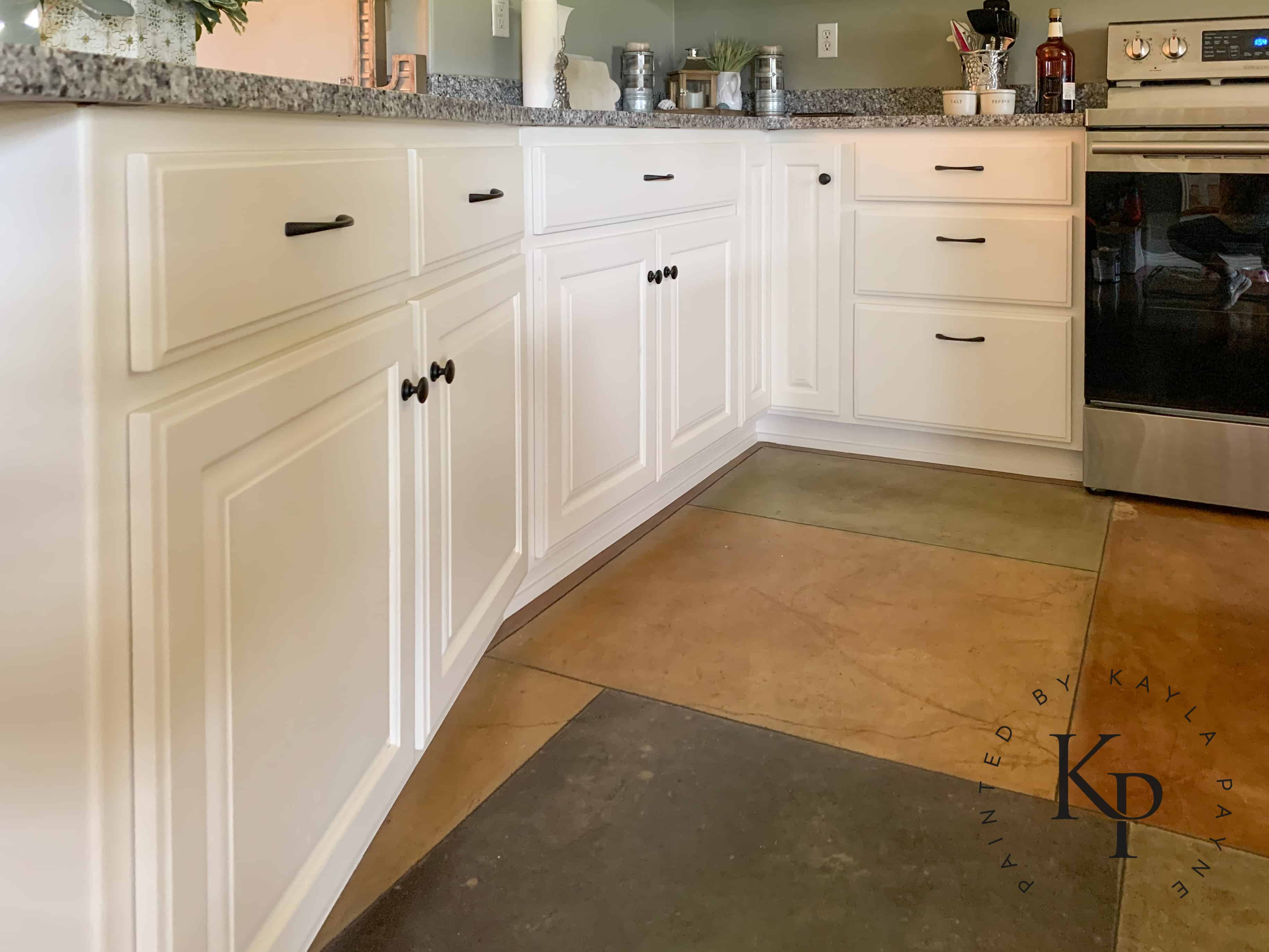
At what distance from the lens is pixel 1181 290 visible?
2551 mm

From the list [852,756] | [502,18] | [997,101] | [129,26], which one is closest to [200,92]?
[129,26]

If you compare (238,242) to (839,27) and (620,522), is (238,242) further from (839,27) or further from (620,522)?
(839,27)

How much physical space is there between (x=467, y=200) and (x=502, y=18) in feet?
4.43

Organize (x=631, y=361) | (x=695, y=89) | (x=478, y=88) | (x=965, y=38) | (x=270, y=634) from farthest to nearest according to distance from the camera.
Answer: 1. (x=695, y=89)
2. (x=965, y=38)
3. (x=478, y=88)
4. (x=631, y=361)
5. (x=270, y=634)

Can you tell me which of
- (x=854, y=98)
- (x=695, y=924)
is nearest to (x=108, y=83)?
(x=695, y=924)

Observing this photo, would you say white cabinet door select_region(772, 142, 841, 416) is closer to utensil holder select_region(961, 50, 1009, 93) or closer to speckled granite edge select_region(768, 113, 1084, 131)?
speckled granite edge select_region(768, 113, 1084, 131)

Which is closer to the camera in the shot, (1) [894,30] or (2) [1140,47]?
(2) [1140,47]

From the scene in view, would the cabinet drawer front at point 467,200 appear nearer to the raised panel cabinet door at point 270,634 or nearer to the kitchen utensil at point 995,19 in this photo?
the raised panel cabinet door at point 270,634

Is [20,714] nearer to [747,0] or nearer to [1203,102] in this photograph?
[1203,102]

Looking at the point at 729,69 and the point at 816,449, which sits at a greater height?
the point at 729,69

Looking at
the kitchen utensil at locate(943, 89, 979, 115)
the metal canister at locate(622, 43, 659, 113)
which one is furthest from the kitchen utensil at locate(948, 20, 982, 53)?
the metal canister at locate(622, 43, 659, 113)

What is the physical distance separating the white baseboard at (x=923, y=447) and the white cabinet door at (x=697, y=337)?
0.41m

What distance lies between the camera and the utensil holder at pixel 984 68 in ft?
9.62

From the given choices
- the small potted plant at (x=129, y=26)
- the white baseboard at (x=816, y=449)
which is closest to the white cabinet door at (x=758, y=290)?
the white baseboard at (x=816, y=449)
